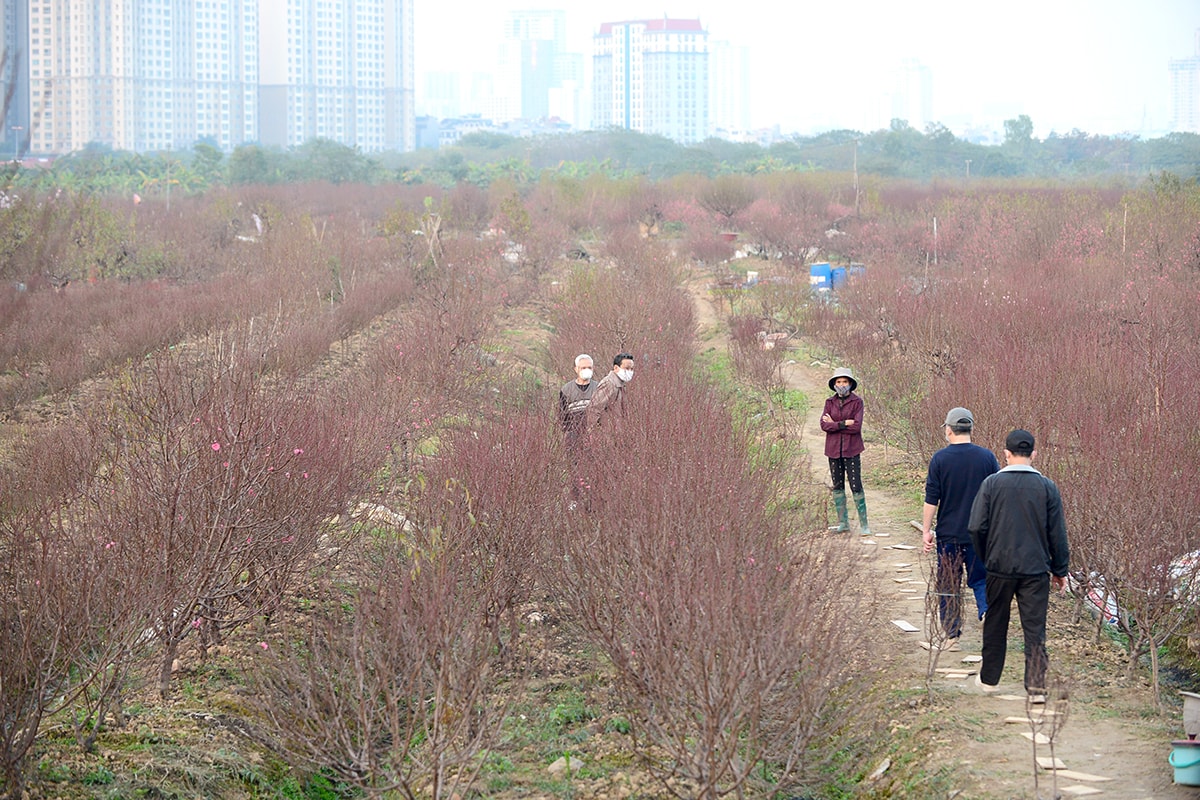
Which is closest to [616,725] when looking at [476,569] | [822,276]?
[476,569]

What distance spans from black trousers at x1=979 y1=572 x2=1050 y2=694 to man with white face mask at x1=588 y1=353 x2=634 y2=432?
3499mm

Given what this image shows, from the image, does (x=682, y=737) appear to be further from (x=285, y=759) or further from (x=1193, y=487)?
(x=1193, y=487)

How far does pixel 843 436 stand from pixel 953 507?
9.46 feet

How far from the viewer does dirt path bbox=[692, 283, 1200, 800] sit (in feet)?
17.9

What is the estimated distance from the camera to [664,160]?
296 feet

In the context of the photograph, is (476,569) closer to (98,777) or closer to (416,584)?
(416,584)

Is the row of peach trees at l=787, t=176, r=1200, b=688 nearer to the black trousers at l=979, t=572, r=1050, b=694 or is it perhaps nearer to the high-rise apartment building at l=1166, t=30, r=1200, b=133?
the black trousers at l=979, t=572, r=1050, b=694

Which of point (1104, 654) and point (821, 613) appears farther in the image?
point (1104, 654)

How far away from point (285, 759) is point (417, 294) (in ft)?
64.6

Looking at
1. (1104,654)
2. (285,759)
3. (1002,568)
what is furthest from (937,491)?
(285,759)

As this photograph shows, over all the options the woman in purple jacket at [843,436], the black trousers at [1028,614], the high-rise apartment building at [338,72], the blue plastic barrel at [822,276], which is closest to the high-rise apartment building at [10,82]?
the black trousers at [1028,614]

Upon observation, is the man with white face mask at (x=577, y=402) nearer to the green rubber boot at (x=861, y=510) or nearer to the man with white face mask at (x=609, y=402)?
the man with white face mask at (x=609, y=402)

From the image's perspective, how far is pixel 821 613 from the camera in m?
6.27

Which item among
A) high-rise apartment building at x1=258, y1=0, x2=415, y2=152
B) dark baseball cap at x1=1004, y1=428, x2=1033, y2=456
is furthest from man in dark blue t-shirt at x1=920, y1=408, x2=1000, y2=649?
high-rise apartment building at x1=258, y1=0, x2=415, y2=152
